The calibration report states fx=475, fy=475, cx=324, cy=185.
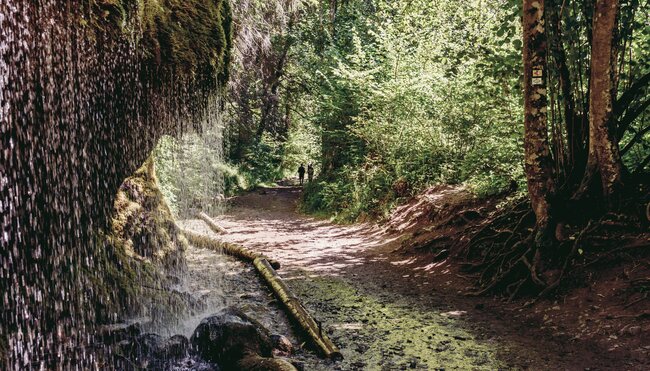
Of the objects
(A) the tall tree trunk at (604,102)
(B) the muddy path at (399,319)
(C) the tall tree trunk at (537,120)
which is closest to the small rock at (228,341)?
(B) the muddy path at (399,319)

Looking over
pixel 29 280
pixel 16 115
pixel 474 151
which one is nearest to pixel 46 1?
pixel 16 115

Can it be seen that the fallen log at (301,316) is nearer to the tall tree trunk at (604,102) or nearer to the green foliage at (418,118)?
the tall tree trunk at (604,102)

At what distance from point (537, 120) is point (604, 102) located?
1.02 meters

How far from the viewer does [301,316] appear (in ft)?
23.5

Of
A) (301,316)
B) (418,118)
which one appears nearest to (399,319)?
(301,316)

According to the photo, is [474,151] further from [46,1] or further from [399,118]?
[46,1]

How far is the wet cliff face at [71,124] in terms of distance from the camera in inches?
198

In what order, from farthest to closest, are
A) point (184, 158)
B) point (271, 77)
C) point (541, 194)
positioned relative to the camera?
point (271, 77) < point (184, 158) < point (541, 194)

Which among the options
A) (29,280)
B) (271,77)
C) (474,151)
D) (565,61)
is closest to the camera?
(29,280)

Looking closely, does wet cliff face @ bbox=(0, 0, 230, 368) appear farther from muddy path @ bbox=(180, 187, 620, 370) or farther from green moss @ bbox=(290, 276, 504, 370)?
green moss @ bbox=(290, 276, 504, 370)

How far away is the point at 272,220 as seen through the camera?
2100 centimetres

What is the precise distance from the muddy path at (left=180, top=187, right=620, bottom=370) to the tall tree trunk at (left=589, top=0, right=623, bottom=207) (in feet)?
9.22

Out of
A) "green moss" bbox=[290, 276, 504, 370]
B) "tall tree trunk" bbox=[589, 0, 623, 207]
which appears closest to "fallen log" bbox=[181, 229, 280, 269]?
"green moss" bbox=[290, 276, 504, 370]

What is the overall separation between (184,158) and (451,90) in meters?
13.1
